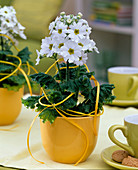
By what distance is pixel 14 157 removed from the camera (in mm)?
775

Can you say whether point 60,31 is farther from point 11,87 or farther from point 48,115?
point 11,87

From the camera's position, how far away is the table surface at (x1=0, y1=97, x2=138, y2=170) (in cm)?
73

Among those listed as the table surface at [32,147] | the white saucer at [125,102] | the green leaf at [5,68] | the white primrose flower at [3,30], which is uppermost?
the white primrose flower at [3,30]

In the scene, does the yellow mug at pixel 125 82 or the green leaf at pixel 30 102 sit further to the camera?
the yellow mug at pixel 125 82

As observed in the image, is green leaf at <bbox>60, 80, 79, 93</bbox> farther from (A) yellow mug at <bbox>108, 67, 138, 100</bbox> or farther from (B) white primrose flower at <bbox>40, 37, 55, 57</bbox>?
(A) yellow mug at <bbox>108, 67, 138, 100</bbox>

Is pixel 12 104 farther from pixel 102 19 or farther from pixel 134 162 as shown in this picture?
pixel 102 19

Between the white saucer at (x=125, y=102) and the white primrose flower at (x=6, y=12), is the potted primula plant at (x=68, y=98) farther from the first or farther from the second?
→ the white saucer at (x=125, y=102)

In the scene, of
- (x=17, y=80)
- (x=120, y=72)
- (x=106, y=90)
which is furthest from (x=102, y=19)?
(x=106, y=90)

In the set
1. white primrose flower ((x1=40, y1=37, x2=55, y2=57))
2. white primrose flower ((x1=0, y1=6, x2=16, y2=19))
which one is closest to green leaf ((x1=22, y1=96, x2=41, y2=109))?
white primrose flower ((x1=40, y1=37, x2=55, y2=57))

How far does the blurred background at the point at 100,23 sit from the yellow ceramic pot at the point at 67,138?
1490 millimetres

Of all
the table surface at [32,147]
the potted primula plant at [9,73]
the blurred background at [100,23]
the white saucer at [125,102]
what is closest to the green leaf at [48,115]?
the table surface at [32,147]

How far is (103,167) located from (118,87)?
528 millimetres

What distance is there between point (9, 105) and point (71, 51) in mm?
396

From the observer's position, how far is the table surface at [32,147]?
0.73 m
